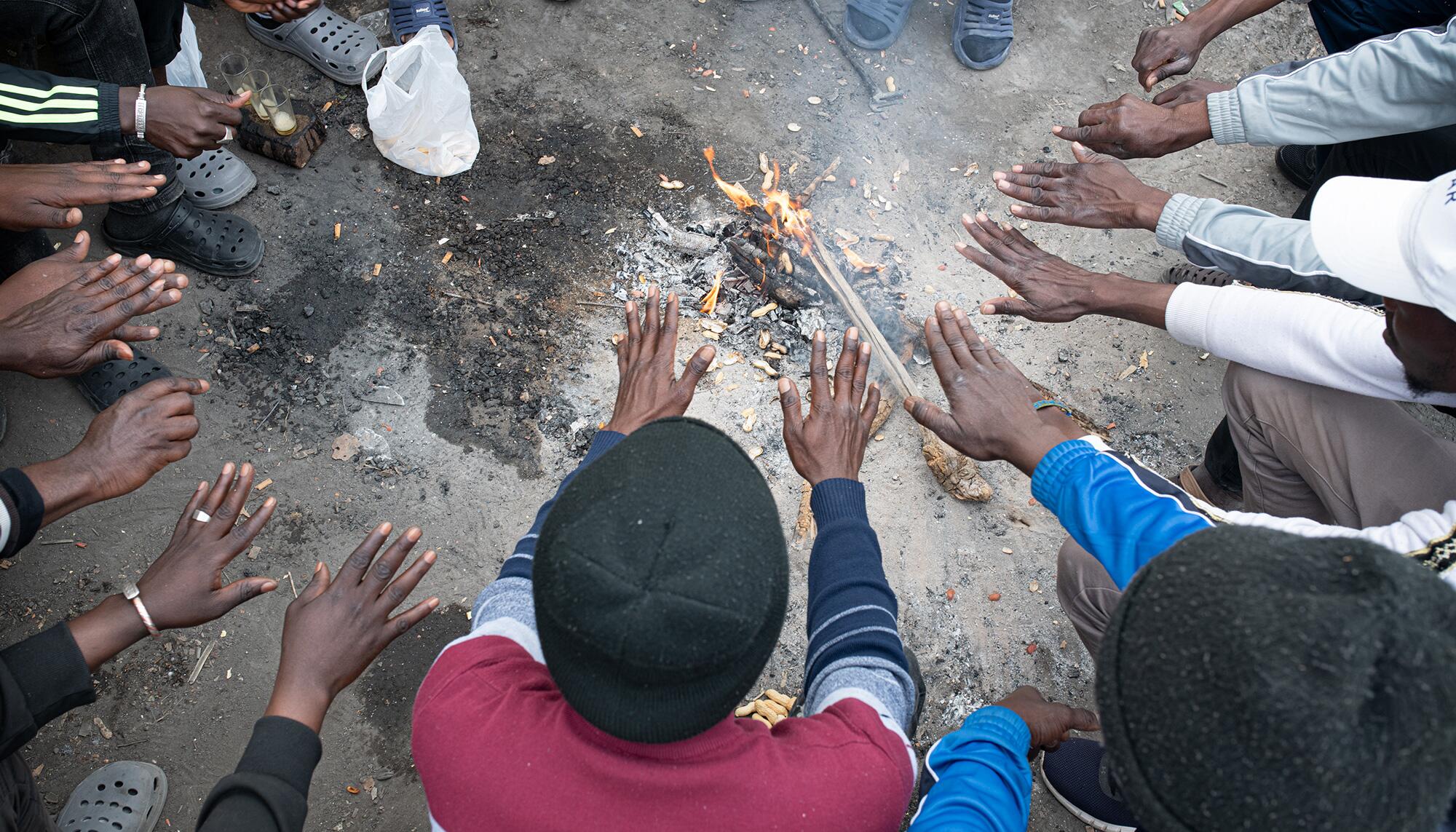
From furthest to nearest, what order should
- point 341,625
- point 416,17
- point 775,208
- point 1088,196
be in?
1. point 416,17
2. point 775,208
3. point 1088,196
4. point 341,625

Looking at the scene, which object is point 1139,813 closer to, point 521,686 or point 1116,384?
point 521,686

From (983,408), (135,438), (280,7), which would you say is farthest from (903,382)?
(280,7)

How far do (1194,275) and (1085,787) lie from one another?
2.63 metres

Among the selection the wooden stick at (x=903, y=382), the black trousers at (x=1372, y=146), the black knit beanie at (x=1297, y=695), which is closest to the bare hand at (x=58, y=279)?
the wooden stick at (x=903, y=382)

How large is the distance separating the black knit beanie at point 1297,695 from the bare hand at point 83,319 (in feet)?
10.1

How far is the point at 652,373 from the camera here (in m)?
2.74

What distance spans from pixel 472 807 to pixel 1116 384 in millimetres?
3772

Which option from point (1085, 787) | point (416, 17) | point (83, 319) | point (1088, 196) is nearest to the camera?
point (83, 319)

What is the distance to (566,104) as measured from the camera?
4957 millimetres

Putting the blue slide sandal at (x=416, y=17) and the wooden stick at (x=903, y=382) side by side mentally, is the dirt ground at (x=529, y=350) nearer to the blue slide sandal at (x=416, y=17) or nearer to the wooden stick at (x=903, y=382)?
the wooden stick at (x=903, y=382)

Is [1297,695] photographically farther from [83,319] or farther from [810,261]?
[83,319]

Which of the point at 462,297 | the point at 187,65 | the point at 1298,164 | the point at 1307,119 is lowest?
the point at 462,297

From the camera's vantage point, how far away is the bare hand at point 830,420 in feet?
8.75

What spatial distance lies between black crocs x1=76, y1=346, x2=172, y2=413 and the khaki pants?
3.86 metres
